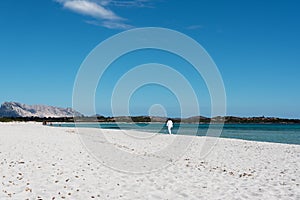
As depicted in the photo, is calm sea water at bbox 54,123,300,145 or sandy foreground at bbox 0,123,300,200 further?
calm sea water at bbox 54,123,300,145

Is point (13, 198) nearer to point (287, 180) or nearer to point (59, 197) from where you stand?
point (59, 197)

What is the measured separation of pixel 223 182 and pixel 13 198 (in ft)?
22.7

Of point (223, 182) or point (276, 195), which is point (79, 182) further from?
point (276, 195)

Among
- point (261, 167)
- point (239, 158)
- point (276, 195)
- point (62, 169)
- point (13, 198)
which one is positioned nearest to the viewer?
point (13, 198)

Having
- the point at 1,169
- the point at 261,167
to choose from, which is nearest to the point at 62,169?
the point at 1,169

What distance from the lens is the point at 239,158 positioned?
19.7 m

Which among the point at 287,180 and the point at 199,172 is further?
the point at 199,172

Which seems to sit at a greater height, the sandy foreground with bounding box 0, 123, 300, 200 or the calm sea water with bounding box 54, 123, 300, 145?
the calm sea water with bounding box 54, 123, 300, 145

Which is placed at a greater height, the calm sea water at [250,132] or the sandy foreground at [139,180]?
the calm sea water at [250,132]

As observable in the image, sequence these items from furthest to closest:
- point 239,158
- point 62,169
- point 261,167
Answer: point 239,158, point 261,167, point 62,169

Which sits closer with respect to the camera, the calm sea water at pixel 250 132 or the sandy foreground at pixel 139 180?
the sandy foreground at pixel 139 180

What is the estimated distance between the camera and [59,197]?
9.39 meters

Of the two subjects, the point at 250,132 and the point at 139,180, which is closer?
the point at 139,180

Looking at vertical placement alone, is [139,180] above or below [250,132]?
below
